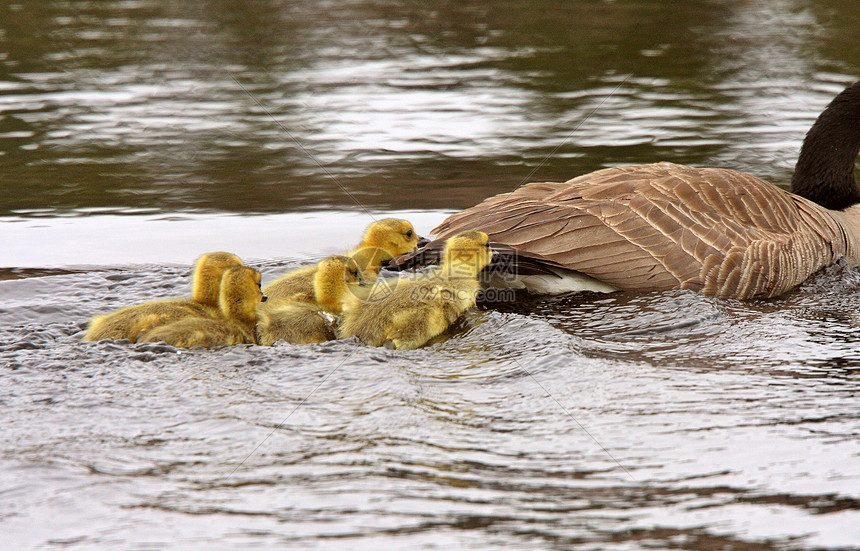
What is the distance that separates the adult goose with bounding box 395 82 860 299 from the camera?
689cm

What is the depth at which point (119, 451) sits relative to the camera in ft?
15.0

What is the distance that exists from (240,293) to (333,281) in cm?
67

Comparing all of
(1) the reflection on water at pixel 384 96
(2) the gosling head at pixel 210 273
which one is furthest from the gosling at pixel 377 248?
(1) the reflection on water at pixel 384 96

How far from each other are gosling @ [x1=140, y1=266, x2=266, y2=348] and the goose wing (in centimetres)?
150

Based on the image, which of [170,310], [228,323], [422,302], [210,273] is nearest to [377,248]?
[422,302]

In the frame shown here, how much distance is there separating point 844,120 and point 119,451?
21.5ft

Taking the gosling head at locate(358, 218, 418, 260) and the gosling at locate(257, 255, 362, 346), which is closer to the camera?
the gosling at locate(257, 255, 362, 346)

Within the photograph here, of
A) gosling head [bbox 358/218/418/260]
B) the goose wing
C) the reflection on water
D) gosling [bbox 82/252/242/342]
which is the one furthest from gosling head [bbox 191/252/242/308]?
the reflection on water

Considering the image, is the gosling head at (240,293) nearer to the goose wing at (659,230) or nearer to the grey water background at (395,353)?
the grey water background at (395,353)

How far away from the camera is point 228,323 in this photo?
19.6 ft

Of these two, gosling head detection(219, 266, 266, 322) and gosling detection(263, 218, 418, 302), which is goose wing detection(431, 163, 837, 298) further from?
gosling head detection(219, 266, 266, 322)

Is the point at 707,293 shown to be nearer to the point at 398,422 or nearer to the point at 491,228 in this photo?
the point at 491,228

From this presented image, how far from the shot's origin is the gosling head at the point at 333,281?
6.38m

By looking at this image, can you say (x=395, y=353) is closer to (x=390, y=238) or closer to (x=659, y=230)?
(x=390, y=238)
